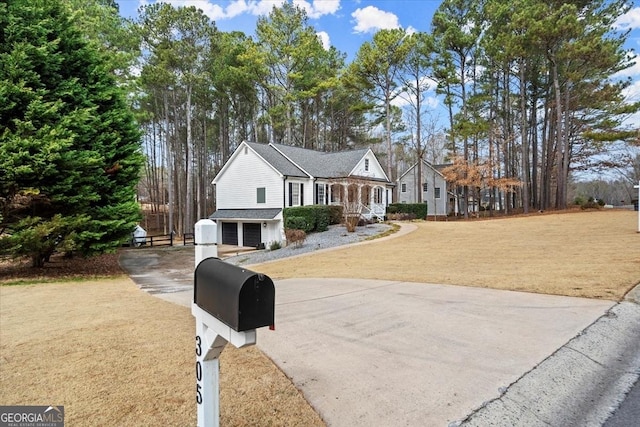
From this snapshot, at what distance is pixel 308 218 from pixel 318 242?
2.40 m

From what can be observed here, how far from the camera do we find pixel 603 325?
426cm

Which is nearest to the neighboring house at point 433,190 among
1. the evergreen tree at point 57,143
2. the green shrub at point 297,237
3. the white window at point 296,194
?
the white window at point 296,194

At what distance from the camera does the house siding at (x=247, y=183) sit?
22062 mm

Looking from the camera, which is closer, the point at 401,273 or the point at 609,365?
the point at 609,365

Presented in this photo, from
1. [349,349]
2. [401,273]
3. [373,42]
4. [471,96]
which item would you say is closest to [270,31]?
[373,42]

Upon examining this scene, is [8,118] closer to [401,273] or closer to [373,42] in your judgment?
[401,273]

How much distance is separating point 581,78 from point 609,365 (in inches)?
1133

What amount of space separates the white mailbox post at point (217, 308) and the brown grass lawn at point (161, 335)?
2.52 ft

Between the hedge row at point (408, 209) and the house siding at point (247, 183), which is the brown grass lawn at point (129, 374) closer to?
the house siding at point (247, 183)

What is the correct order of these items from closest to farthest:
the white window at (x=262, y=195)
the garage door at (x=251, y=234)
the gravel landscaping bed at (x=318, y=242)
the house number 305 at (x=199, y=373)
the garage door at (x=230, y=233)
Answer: the house number 305 at (x=199, y=373) < the gravel landscaping bed at (x=318, y=242) < the white window at (x=262, y=195) < the garage door at (x=251, y=234) < the garage door at (x=230, y=233)

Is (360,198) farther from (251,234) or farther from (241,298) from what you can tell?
(241,298)

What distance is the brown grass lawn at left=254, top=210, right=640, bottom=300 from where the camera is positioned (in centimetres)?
672

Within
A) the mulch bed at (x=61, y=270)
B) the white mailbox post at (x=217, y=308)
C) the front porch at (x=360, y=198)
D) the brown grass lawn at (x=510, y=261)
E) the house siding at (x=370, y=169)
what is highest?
the house siding at (x=370, y=169)

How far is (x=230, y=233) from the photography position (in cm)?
2459
